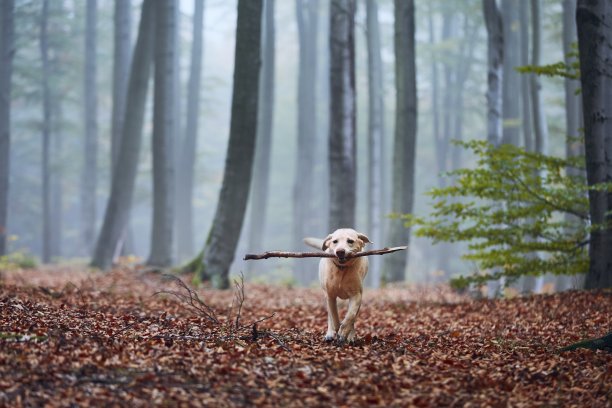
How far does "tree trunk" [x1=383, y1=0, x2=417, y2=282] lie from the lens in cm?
1908

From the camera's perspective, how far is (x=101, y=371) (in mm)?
5340

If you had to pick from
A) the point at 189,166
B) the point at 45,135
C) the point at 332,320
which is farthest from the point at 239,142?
the point at 189,166

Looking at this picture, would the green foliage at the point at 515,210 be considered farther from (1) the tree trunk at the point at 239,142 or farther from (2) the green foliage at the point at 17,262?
(2) the green foliage at the point at 17,262

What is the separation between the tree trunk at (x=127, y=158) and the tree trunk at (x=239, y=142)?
6.95 m

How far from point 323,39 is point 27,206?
26411mm

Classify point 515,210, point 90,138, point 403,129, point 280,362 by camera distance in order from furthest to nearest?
point 90,138
point 403,129
point 515,210
point 280,362

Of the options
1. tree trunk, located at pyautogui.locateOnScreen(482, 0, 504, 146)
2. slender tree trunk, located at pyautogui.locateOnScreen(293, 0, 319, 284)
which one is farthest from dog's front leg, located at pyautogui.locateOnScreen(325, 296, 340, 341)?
slender tree trunk, located at pyautogui.locateOnScreen(293, 0, 319, 284)

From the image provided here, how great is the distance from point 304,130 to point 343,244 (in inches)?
1197

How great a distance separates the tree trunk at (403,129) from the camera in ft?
62.6

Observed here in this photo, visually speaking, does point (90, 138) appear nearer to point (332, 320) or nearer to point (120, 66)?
point (120, 66)

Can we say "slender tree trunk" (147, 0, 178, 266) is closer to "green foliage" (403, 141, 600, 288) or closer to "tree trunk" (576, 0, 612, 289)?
"green foliage" (403, 141, 600, 288)

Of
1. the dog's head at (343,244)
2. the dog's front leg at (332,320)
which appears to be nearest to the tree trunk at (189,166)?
the dog's front leg at (332,320)

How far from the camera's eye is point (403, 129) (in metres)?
19.5

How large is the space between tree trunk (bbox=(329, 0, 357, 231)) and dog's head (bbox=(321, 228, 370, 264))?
8777 millimetres
